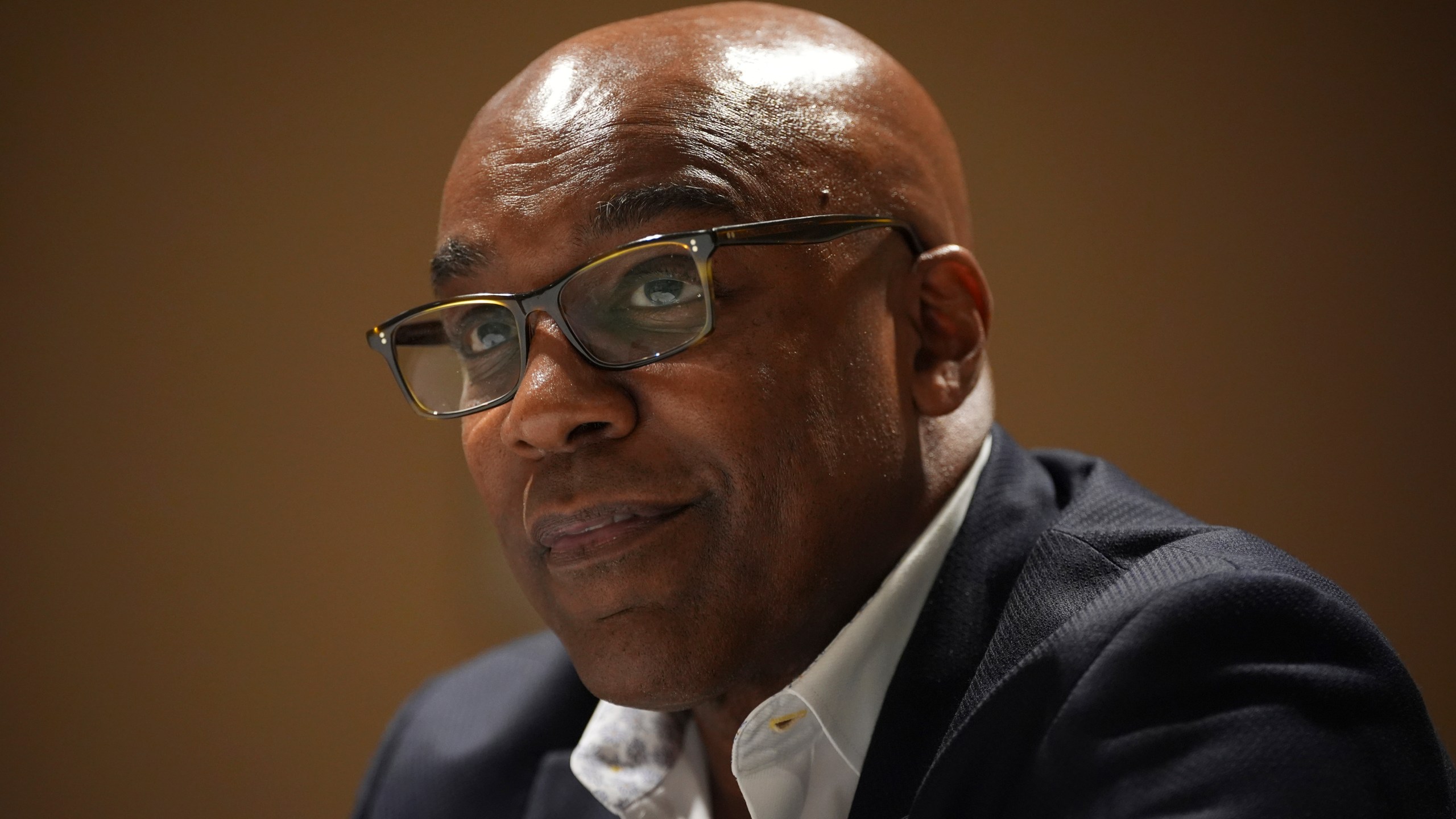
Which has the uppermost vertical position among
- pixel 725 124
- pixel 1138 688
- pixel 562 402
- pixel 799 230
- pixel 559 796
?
pixel 725 124

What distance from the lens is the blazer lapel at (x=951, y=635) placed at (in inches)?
41.6

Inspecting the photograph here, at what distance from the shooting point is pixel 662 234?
3.49 ft

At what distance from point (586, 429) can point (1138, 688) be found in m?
0.53

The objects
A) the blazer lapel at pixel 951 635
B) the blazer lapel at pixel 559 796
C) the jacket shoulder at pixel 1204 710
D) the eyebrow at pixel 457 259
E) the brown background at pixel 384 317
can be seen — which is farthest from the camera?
the brown background at pixel 384 317

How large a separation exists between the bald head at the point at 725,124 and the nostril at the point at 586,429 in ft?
0.70

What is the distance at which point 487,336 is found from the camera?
124 cm

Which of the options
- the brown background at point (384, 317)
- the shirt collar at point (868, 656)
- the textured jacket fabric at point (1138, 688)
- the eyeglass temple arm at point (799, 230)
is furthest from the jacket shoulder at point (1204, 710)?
the brown background at point (384, 317)

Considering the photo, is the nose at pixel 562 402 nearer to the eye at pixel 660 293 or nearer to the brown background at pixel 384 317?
the eye at pixel 660 293

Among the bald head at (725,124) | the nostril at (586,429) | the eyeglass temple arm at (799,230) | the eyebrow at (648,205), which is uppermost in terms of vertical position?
the bald head at (725,124)

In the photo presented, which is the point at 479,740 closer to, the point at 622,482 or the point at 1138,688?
the point at 622,482

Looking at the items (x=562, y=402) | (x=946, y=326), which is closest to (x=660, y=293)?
(x=562, y=402)

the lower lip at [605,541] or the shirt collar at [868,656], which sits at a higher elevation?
the lower lip at [605,541]

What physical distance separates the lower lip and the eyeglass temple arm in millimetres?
258

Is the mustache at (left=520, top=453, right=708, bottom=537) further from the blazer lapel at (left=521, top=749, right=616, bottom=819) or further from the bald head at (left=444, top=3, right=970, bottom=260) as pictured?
the blazer lapel at (left=521, top=749, right=616, bottom=819)
